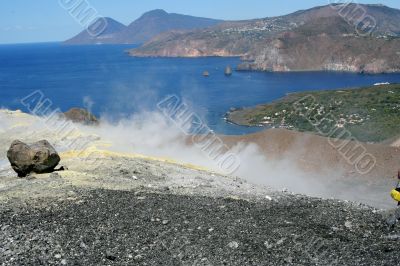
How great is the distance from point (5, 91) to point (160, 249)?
117266 millimetres

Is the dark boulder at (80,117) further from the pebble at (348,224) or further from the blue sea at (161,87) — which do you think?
the pebble at (348,224)

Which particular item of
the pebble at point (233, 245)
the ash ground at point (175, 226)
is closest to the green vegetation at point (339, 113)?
the ash ground at point (175, 226)

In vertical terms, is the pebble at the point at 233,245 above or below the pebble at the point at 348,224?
below

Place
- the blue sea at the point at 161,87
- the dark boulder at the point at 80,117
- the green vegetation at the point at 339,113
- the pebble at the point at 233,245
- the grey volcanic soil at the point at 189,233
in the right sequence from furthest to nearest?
the blue sea at the point at 161,87 → the green vegetation at the point at 339,113 → the dark boulder at the point at 80,117 → the pebble at the point at 233,245 → the grey volcanic soil at the point at 189,233

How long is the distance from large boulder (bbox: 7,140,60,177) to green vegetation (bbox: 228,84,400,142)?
127ft

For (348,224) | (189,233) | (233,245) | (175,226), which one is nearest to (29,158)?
(175,226)

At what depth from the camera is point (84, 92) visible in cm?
11656

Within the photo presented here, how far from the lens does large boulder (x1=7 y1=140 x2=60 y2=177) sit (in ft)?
64.3

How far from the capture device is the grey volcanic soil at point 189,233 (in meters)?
12.1

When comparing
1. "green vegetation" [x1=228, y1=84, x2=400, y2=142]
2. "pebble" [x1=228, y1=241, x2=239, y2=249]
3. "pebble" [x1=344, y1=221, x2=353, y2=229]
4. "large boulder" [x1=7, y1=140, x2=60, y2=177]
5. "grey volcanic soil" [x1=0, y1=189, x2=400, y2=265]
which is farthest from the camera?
"green vegetation" [x1=228, y1=84, x2=400, y2=142]

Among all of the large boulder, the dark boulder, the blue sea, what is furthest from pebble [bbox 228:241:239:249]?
the blue sea

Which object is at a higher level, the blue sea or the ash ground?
the ash ground

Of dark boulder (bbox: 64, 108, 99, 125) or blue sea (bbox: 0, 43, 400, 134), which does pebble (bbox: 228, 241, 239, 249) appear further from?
blue sea (bbox: 0, 43, 400, 134)

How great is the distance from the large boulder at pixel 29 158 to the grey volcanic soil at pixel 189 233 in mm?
3839
